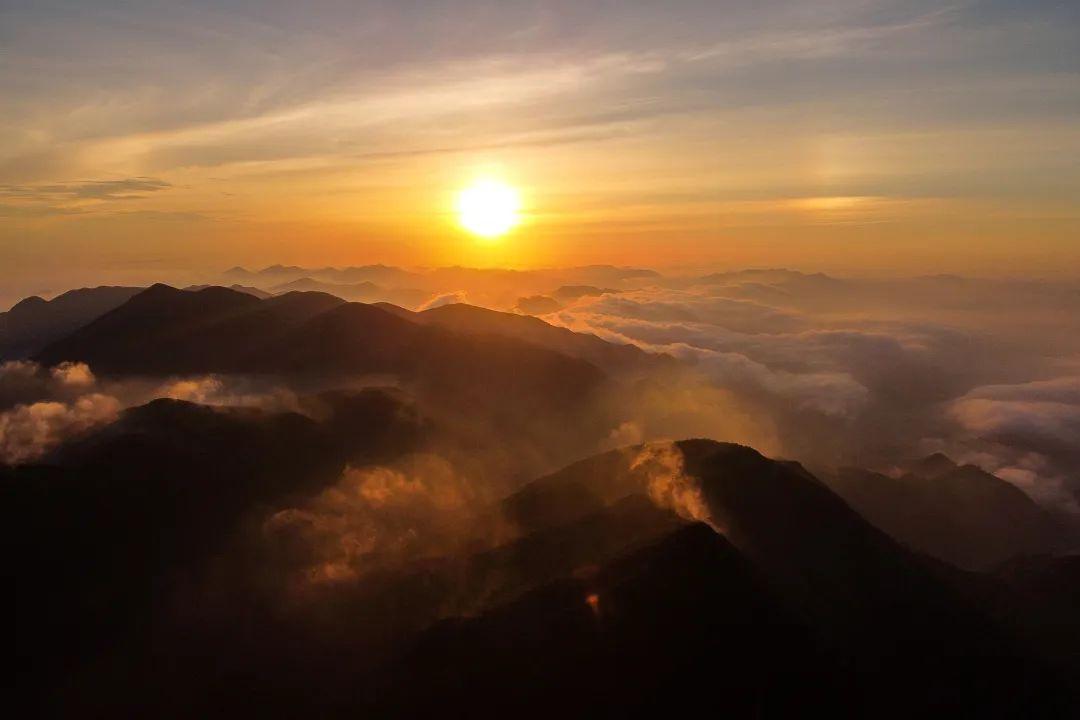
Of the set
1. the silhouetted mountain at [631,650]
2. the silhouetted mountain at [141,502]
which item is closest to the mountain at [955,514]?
the silhouetted mountain at [631,650]

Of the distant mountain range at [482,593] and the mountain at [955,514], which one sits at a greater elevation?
the distant mountain range at [482,593]

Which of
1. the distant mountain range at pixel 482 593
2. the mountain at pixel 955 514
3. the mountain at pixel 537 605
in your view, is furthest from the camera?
the mountain at pixel 955 514

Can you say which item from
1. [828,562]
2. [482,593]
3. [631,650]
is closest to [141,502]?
[482,593]

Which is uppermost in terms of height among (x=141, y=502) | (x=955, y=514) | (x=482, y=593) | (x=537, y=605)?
(x=141, y=502)

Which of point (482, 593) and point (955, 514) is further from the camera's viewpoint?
point (955, 514)

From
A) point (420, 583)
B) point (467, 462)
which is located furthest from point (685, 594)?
point (467, 462)

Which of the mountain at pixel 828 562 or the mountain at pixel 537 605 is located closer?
the mountain at pixel 537 605

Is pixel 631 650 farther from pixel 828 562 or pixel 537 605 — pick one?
pixel 828 562

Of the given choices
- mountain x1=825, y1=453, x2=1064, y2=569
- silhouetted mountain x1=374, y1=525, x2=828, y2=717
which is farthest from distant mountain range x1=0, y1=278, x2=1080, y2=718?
mountain x1=825, y1=453, x2=1064, y2=569

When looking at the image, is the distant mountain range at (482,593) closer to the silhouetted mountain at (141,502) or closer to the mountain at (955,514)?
the silhouetted mountain at (141,502)
